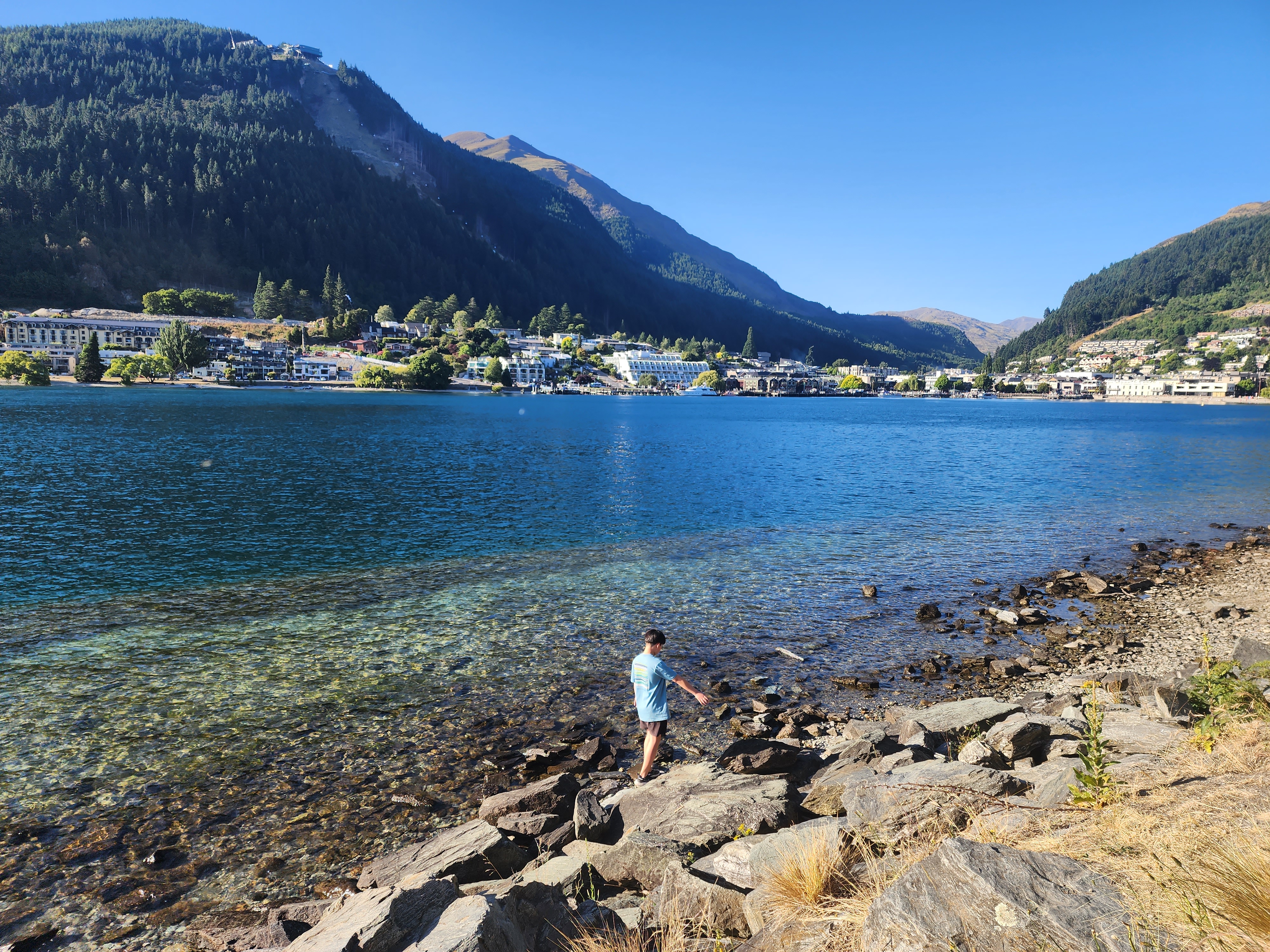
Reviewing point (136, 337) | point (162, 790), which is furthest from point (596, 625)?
point (136, 337)

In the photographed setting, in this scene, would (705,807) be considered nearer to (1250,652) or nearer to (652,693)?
Result: (652,693)

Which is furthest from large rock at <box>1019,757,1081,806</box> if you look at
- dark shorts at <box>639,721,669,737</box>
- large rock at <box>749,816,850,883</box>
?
dark shorts at <box>639,721,669,737</box>

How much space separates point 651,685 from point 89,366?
18196 cm

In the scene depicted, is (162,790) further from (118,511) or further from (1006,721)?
(118,511)

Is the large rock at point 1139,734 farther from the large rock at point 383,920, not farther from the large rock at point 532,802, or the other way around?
the large rock at point 383,920

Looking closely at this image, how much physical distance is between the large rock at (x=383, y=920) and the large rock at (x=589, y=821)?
7.62ft

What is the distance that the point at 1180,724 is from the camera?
9719 mm

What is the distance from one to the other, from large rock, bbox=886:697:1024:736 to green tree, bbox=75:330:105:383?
183 meters

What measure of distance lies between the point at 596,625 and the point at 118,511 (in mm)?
25810

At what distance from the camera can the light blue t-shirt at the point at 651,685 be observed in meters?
10.2

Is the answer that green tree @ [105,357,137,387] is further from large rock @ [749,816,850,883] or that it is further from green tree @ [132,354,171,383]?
large rock @ [749,816,850,883]

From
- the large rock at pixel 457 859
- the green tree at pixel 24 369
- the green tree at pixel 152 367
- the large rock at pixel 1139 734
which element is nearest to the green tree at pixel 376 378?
the green tree at pixel 152 367

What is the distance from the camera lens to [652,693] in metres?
10.2

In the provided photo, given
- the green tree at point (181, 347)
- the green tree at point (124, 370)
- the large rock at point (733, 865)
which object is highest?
the green tree at point (181, 347)
